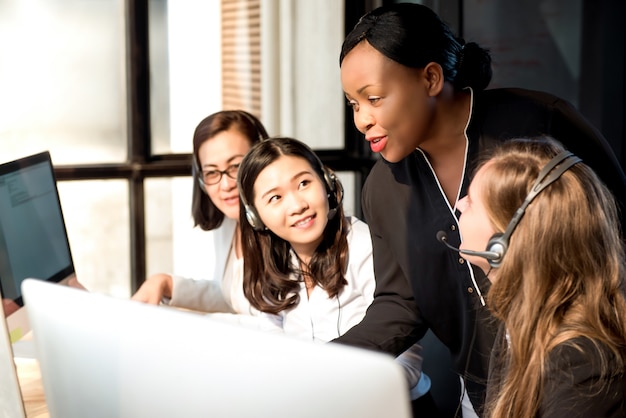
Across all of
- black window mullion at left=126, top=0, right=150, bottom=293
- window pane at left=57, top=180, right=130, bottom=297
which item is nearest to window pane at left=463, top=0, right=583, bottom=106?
black window mullion at left=126, top=0, right=150, bottom=293

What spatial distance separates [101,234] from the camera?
358 cm

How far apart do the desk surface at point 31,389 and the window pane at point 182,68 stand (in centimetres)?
169

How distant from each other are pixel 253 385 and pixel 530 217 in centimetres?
60

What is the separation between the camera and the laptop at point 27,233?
1.80 metres

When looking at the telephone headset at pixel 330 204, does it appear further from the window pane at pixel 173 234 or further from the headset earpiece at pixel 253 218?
the window pane at pixel 173 234

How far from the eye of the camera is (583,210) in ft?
4.22

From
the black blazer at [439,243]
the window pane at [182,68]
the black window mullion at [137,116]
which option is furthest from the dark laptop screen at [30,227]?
the window pane at [182,68]

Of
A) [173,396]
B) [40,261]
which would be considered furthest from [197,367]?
[40,261]

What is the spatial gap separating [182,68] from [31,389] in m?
1.97

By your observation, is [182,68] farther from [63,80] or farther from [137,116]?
[63,80]

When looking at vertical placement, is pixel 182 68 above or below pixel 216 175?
above

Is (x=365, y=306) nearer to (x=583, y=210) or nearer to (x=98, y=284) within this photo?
(x=583, y=210)

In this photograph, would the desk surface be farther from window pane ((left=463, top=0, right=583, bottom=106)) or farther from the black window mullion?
window pane ((left=463, top=0, right=583, bottom=106))

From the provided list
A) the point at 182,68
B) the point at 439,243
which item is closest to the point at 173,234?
the point at 182,68
